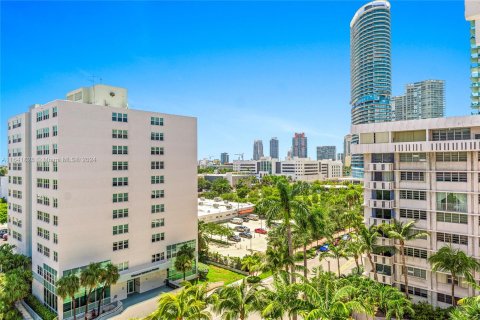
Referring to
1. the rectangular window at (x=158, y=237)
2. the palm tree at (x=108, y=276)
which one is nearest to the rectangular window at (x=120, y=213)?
the rectangular window at (x=158, y=237)

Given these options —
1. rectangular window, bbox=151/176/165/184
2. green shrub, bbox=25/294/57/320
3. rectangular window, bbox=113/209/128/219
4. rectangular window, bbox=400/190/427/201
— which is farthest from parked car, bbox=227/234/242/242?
rectangular window, bbox=400/190/427/201

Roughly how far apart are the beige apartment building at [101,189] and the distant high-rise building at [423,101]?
134321mm

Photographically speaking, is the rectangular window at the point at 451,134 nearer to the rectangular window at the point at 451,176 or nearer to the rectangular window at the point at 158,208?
the rectangular window at the point at 451,176

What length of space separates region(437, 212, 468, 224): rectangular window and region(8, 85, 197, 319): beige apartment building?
2936 centimetres

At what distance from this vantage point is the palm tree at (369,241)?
30.5 metres

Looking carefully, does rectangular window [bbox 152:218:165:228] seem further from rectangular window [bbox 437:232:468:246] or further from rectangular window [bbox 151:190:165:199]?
rectangular window [bbox 437:232:468:246]

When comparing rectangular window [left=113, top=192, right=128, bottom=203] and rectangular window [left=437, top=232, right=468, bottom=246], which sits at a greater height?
rectangular window [left=113, top=192, right=128, bottom=203]

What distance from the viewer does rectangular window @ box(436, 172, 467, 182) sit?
28.9 m

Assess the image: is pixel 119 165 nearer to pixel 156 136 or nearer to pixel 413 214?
pixel 156 136

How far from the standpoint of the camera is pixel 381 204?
1289 inches

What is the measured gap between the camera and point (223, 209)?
81.1 meters

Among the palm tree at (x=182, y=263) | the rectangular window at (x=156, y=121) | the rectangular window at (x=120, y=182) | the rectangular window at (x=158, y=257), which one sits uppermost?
the rectangular window at (x=156, y=121)

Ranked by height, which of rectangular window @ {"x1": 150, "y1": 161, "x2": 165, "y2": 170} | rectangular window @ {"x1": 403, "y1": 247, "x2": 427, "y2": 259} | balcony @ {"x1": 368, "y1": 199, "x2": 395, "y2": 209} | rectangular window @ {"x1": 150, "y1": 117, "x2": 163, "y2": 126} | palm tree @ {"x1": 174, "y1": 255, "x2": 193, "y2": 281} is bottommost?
palm tree @ {"x1": 174, "y1": 255, "x2": 193, "y2": 281}

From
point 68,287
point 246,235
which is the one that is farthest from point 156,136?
point 246,235
